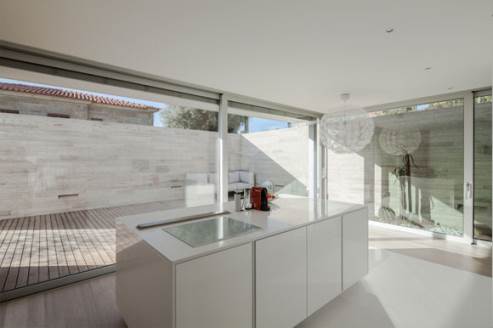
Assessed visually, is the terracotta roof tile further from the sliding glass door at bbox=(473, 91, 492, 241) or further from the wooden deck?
the sliding glass door at bbox=(473, 91, 492, 241)

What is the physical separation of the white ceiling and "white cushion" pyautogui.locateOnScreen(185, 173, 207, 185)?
1.27 meters

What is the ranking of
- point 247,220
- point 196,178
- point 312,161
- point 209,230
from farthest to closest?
1. point 312,161
2. point 196,178
3. point 247,220
4. point 209,230

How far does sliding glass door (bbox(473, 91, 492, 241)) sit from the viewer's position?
3.50 metres

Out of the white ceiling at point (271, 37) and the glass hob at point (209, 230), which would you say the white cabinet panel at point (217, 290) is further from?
the white ceiling at point (271, 37)

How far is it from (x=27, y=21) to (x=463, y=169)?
17.8ft

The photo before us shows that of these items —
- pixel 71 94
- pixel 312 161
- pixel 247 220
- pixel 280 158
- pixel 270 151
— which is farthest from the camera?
pixel 312 161

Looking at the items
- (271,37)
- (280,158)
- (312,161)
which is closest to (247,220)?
(271,37)

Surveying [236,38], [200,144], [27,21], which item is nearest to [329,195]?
[200,144]

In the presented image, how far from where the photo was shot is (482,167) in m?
3.56

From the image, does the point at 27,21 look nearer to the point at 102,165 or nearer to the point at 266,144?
the point at 102,165

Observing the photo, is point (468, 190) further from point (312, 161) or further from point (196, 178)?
point (196, 178)

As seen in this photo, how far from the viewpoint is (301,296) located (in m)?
1.78

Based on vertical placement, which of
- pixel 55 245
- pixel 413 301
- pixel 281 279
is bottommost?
pixel 413 301

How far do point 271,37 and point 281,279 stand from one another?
1878 millimetres
